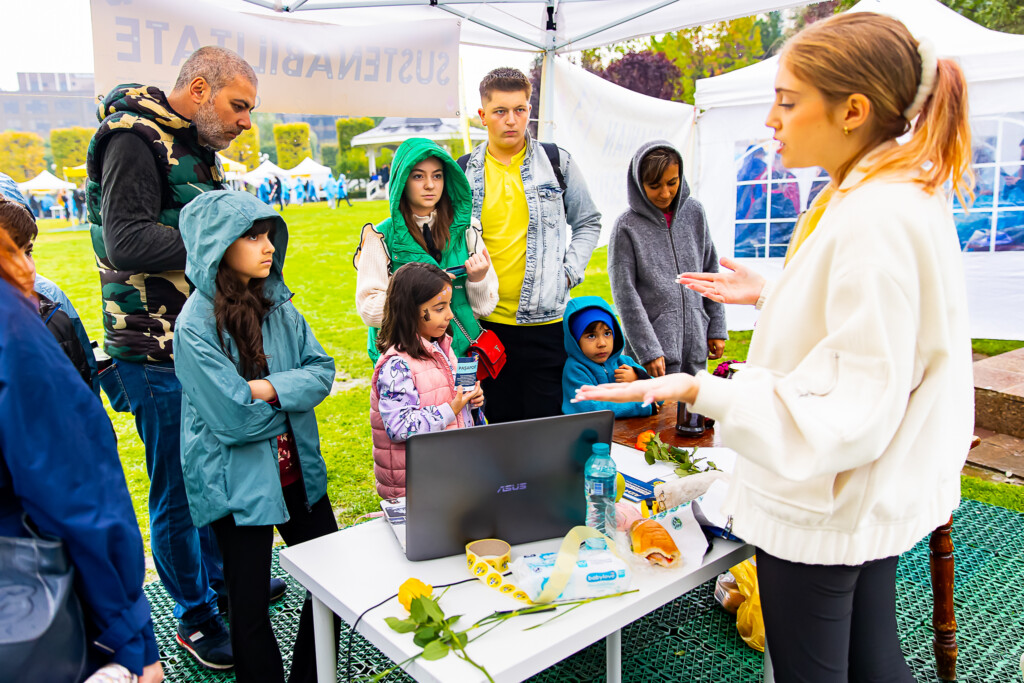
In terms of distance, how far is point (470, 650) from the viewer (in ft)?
4.28

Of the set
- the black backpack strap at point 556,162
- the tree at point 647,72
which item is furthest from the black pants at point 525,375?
the tree at point 647,72

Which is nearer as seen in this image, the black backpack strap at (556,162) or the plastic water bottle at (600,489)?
the plastic water bottle at (600,489)

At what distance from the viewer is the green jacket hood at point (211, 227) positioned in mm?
1877

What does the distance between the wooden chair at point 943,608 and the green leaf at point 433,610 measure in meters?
1.80

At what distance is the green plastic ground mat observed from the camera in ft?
7.68

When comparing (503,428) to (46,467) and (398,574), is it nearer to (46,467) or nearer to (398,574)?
(398,574)

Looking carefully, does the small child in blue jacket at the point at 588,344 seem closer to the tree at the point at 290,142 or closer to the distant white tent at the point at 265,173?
the distant white tent at the point at 265,173

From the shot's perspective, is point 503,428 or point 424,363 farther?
point 424,363

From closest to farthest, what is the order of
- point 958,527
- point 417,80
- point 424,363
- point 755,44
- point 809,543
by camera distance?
point 809,543
point 424,363
point 958,527
point 417,80
point 755,44

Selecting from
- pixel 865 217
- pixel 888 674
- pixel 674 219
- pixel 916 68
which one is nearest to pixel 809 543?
pixel 888 674

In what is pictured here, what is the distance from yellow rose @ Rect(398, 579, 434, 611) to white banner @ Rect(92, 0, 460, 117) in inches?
108

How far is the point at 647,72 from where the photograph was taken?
15.2m

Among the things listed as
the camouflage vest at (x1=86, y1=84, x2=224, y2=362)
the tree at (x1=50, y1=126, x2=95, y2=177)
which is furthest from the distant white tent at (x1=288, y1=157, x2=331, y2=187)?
the camouflage vest at (x1=86, y1=84, x2=224, y2=362)

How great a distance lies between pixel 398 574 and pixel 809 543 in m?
0.88
